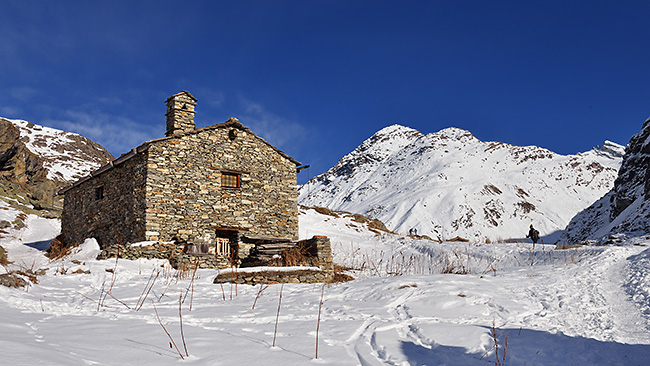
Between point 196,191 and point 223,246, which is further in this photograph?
point 223,246

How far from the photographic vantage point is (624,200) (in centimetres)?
2628

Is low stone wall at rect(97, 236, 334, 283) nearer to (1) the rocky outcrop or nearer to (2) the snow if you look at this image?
(1) the rocky outcrop

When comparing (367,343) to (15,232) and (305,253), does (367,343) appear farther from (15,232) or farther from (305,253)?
(15,232)

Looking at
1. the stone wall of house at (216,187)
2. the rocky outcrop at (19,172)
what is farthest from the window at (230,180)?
the rocky outcrop at (19,172)

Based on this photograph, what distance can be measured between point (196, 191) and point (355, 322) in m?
13.2

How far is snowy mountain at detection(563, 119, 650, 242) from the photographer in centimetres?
2314

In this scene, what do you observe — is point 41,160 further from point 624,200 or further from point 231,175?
point 624,200

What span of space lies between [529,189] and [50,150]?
98455mm

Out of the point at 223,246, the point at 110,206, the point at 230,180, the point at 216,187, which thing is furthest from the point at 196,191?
the point at 110,206

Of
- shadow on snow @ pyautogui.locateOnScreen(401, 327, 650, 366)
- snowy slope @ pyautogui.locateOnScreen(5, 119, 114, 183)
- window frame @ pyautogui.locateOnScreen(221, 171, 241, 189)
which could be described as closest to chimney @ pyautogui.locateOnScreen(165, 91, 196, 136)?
window frame @ pyautogui.locateOnScreen(221, 171, 241, 189)

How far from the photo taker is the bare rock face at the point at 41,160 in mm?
42625

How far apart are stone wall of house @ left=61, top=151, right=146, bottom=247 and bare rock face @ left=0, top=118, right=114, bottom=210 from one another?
21.7m

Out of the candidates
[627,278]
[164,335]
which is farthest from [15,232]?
[627,278]

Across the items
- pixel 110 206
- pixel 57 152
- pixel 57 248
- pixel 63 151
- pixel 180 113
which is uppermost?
pixel 63 151
